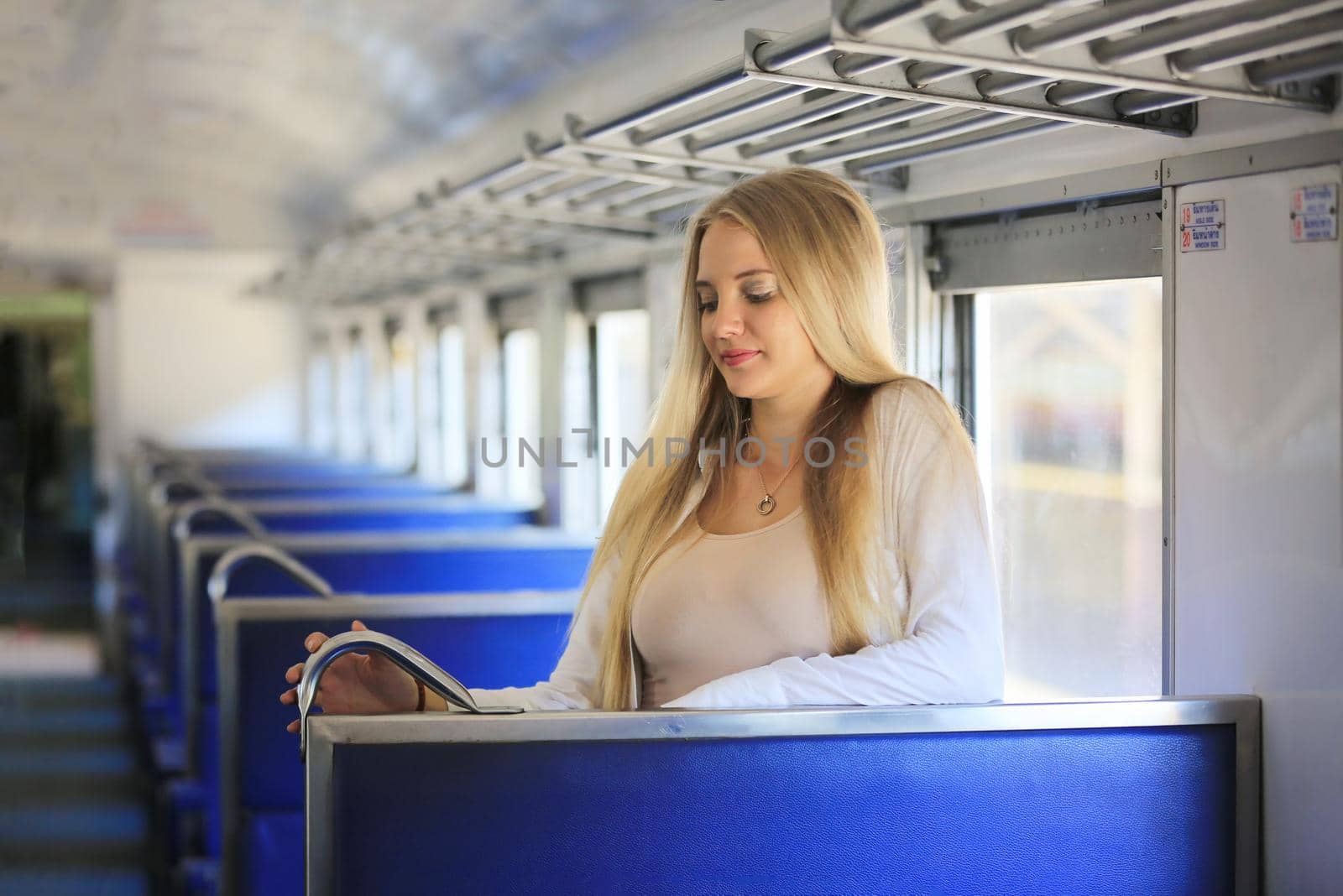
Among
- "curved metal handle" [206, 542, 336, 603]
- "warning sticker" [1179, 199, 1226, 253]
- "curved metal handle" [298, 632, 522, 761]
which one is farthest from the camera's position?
"curved metal handle" [206, 542, 336, 603]

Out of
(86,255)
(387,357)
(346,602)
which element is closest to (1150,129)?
(346,602)

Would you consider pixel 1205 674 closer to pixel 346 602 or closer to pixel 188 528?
pixel 346 602

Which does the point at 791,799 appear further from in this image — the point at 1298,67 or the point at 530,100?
the point at 530,100

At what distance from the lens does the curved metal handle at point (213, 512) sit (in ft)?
15.5

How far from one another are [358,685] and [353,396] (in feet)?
30.6

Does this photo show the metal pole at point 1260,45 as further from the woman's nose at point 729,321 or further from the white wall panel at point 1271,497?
the woman's nose at point 729,321

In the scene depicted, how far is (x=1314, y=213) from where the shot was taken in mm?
2072

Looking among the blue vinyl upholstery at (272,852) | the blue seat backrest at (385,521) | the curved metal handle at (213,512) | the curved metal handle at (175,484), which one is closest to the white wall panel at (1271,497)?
the blue vinyl upholstery at (272,852)

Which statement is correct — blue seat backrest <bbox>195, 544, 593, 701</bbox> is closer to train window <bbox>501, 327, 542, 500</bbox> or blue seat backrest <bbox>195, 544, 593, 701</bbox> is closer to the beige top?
the beige top

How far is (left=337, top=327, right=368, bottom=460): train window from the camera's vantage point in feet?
35.5

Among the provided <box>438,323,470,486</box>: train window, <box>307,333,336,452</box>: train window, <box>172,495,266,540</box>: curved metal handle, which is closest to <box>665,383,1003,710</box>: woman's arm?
<box>172,495,266,540</box>: curved metal handle

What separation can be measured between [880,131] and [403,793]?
6.14 feet

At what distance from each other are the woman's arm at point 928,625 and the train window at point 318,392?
34.2ft

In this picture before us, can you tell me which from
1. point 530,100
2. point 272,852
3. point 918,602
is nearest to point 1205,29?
point 918,602
